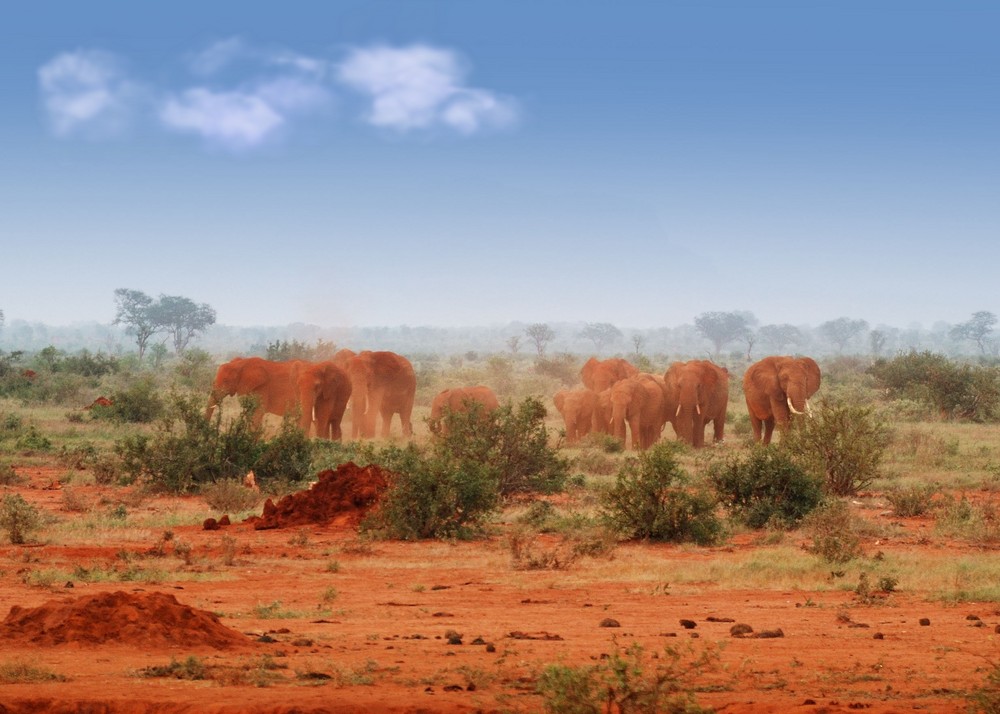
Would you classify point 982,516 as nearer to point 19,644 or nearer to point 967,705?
point 967,705

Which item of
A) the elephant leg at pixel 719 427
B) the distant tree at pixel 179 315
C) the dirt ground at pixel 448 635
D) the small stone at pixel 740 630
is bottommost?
the dirt ground at pixel 448 635

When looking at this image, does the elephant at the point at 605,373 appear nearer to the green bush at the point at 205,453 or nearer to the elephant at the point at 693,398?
the elephant at the point at 693,398

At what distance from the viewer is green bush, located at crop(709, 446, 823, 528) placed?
1569 centimetres

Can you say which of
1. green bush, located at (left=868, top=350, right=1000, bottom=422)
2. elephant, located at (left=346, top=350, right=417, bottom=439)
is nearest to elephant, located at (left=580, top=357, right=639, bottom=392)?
elephant, located at (left=346, top=350, right=417, bottom=439)

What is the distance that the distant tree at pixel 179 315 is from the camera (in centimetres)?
10869

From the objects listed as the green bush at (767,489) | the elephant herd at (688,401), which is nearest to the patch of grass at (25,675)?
the green bush at (767,489)

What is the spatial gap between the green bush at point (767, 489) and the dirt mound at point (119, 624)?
917 cm

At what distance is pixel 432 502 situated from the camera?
14.7 m

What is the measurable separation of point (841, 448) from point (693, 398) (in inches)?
481

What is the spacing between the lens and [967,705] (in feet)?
20.8

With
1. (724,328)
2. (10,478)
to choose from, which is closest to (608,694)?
(10,478)

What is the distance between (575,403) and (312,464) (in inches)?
452

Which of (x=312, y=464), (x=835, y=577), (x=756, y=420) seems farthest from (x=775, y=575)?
(x=756, y=420)

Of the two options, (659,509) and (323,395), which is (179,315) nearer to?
(323,395)
